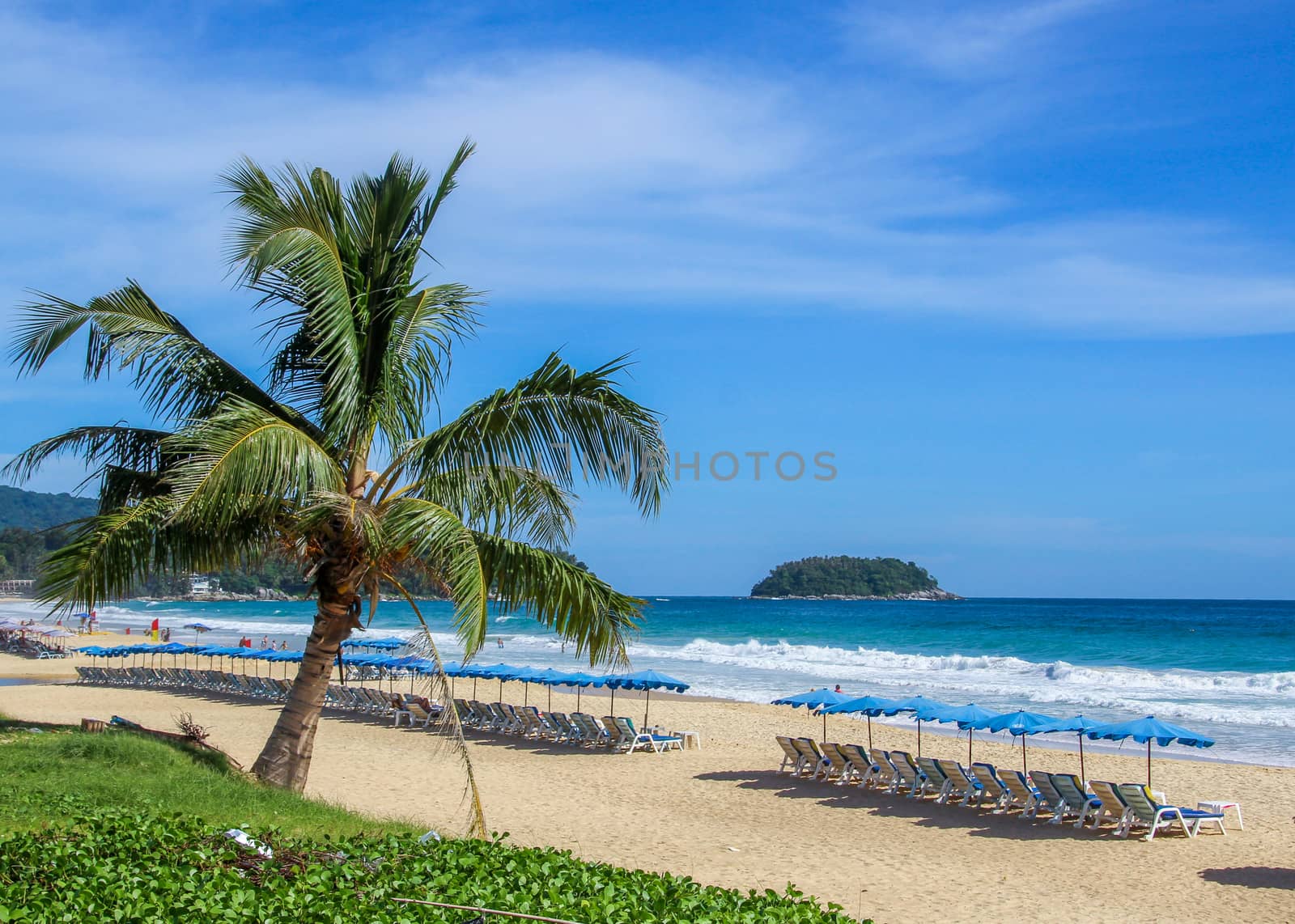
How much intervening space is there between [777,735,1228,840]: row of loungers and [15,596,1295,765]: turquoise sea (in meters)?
4.18

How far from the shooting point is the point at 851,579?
14425 cm

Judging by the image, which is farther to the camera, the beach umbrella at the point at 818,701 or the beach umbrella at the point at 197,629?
the beach umbrella at the point at 197,629

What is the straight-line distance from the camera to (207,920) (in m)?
4.06

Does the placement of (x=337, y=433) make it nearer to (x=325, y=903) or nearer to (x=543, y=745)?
(x=325, y=903)

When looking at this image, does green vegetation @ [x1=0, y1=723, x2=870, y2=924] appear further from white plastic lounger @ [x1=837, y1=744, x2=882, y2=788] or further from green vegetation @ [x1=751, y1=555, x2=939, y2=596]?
green vegetation @ [x1=751, y1=555, x2=939, y2=596]

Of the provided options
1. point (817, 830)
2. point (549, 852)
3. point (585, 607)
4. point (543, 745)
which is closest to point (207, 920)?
point (549, 852)

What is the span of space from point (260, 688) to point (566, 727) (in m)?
9.69

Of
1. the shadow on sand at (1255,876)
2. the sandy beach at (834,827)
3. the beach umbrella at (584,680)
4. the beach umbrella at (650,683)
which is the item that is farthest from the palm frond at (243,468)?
the beach umbrella at (584,680)

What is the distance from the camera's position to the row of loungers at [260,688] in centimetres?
2130

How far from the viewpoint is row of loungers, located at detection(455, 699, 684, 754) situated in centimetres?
1797

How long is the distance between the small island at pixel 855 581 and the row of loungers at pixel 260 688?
11939 cm

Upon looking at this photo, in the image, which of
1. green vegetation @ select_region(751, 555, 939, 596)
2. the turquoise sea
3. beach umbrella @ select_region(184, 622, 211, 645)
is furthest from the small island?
beach umbrella @ select_region(184, 622, 211, 645)

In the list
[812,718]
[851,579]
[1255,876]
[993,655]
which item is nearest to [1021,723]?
[1255,876]

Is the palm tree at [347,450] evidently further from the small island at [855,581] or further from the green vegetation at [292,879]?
the small island at [855,581]
